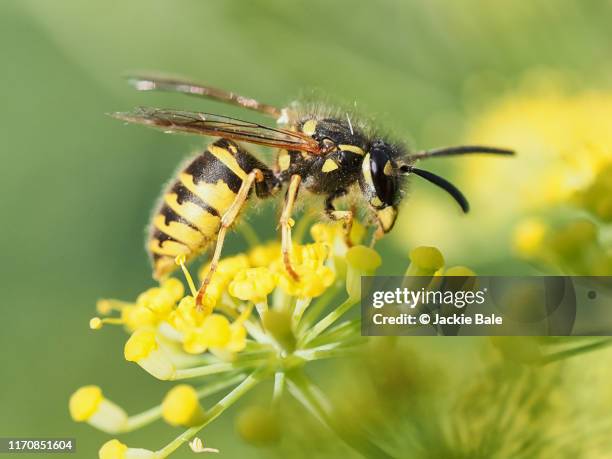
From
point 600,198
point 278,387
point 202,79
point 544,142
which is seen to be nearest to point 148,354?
point 278,387

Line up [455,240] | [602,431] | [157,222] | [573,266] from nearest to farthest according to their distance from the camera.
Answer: [602,431] → [573,266] → [157,222] → [455,240]

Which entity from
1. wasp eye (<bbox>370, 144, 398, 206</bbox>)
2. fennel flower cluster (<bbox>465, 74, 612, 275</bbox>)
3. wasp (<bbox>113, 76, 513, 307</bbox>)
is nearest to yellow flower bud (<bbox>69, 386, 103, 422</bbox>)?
wasp (<bbox>113, 76, 513, 307</bbox>)

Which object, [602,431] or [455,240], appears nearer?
[602,431]

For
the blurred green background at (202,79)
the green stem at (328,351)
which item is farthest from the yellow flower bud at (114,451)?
the blurred green background at (202,79)

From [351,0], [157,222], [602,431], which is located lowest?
[602,431]

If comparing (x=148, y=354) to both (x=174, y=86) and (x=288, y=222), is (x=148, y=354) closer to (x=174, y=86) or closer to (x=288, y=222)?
(x=288, y=222)

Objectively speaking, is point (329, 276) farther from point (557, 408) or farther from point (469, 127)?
point (469, 127)

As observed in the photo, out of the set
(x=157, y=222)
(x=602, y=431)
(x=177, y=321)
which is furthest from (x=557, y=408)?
(x=157, y=222)
